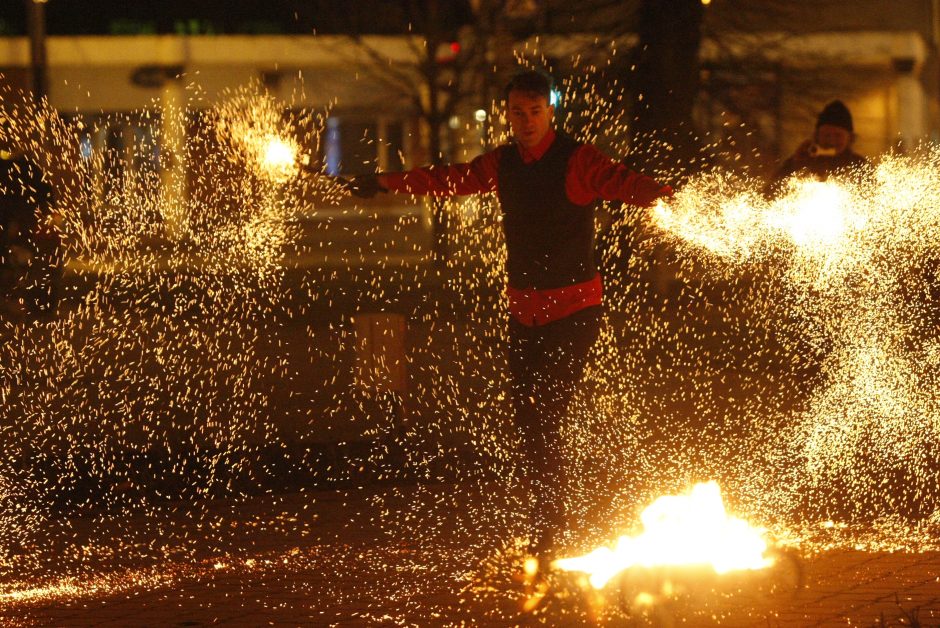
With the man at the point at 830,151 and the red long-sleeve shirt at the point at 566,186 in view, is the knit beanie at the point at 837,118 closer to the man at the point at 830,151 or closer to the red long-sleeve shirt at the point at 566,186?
the man at the point at 830,151

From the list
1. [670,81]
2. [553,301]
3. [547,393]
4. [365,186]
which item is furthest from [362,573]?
[670,81]

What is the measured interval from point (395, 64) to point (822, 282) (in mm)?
14654

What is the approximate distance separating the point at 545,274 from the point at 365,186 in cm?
97

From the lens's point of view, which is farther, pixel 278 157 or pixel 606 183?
pixel 278 157

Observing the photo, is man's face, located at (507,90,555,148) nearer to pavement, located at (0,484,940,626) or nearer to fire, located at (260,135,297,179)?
pavement, located at (0,484,940,626)

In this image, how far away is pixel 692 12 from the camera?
14.0 m

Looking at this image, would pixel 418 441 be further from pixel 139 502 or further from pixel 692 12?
pixel 692 12

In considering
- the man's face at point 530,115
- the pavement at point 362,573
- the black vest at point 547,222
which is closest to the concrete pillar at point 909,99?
the pavement at point 362,573

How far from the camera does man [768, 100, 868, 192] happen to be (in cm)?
764

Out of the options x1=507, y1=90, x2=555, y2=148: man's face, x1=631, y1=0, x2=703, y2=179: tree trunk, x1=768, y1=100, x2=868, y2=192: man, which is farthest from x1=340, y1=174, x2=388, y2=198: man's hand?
x1=631, y1=0, x2=703, y2=179: tree trunk

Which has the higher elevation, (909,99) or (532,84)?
(909,99)

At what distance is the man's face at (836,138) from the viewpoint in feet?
25.2

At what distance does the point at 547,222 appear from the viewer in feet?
18.0

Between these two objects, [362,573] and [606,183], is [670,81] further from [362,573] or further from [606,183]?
[362,573]
